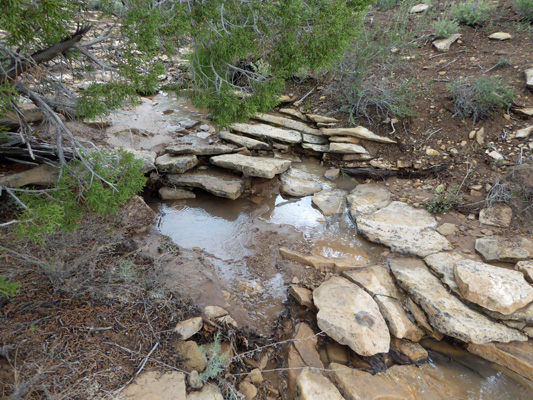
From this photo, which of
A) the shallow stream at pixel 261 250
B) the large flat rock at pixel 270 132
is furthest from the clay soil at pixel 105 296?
the large flat rock at pixel 270 132

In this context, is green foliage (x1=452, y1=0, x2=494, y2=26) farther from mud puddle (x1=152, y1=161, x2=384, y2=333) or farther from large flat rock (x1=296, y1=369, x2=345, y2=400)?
large flat rock (x1=296, y1=369, x2=345, y2=400)

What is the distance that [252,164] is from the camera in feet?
20.0

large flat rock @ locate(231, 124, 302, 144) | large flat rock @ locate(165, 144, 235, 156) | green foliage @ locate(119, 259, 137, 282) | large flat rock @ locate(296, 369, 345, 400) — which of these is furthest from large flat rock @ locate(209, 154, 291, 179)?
large flat rock @ locate(296, 369, 345, 400)

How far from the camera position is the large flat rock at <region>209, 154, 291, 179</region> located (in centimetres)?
602

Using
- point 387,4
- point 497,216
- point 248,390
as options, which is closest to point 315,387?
point 248,390

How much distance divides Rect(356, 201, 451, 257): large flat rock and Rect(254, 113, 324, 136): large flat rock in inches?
108

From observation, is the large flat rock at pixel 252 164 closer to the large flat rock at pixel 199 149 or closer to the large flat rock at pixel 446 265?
the large flat rock at pixel 199 149

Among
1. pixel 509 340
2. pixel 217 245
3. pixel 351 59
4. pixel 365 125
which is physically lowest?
pixel 217 245

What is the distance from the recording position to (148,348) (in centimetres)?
295

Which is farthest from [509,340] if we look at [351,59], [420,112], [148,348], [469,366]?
[351,59]

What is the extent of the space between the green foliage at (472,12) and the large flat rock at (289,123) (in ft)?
17.4

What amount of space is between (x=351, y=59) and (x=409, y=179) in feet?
9.72

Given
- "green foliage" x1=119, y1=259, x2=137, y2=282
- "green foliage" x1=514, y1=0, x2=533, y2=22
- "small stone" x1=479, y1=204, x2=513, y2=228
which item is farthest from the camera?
"green foliage" x1=514, y1=0, x2=533, y2=22

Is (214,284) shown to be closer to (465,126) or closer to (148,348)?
(148,348)
